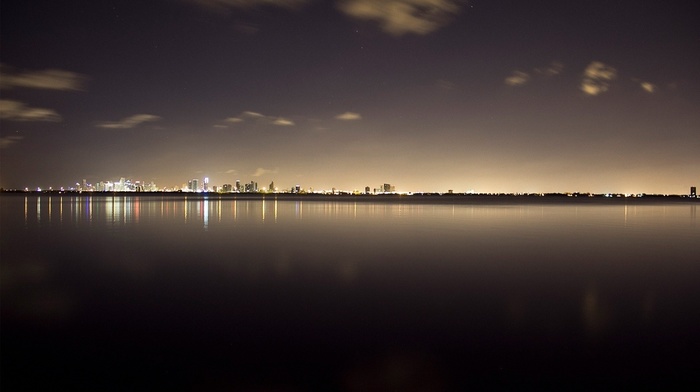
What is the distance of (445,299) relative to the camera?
391 inches

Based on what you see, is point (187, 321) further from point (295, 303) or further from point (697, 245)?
point (697, 245)

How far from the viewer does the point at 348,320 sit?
8.22 meters

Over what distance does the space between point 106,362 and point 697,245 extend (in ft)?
80.7

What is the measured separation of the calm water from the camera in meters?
5.85

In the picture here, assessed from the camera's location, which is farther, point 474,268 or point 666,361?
point 474,268

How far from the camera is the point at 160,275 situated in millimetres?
12617

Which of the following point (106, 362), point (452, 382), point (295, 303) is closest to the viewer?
point (452, 382)

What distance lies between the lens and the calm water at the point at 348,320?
5.85 m

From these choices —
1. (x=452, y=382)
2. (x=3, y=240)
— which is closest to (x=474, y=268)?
(x=452, y=382)

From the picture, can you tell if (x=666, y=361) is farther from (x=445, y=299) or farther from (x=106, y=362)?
(x=106, y=362)

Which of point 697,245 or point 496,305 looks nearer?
point 496,305

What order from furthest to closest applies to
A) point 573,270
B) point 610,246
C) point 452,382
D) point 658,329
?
1. point 610,246
2. point 573,270
3. point 658,329
4. point 452,382

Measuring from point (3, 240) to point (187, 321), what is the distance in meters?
18.2

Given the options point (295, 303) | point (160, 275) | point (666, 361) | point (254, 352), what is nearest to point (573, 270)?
point (666, 361)
